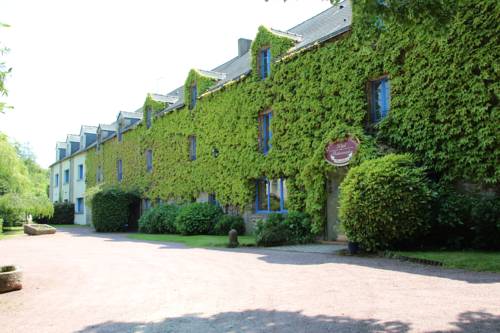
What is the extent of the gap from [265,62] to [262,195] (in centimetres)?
574

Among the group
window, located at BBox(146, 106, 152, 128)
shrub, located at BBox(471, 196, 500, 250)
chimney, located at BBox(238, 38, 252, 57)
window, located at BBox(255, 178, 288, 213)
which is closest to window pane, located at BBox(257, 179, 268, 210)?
window, located at BBox(255, 178, 288, 213)

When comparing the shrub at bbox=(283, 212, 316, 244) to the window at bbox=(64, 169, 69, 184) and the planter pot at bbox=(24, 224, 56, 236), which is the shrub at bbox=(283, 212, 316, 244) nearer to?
the planter pot at bbox=(24, 224, 56, 236)

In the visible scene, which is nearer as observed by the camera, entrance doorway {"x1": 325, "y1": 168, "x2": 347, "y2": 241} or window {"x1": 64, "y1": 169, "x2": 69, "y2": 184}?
entrance doorway {"x1": 325, "y1": 168, "x2": 347, "y2": 241}

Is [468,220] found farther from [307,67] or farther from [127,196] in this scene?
[127,196]

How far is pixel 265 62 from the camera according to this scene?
63.9 feet

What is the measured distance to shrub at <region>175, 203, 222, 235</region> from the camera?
20.5 metres

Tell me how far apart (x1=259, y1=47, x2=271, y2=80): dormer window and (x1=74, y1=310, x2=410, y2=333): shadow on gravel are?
14697 mm

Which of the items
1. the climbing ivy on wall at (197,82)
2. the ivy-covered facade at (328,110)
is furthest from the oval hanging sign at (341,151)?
the climbing ivy on wall at (197,82)

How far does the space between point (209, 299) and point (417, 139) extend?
317 inches

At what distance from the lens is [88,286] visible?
8.26 meters

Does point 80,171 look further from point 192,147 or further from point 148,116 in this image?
point 192,147

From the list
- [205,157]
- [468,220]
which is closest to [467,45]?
[468,220]

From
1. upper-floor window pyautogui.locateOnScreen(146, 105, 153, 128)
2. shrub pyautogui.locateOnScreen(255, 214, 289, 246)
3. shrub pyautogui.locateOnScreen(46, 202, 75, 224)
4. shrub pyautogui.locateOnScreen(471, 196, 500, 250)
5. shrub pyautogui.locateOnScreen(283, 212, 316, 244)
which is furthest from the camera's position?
shrub pyautogui.locateOnScreen(46, 202, 75, 224)

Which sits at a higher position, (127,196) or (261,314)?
(127,196)
